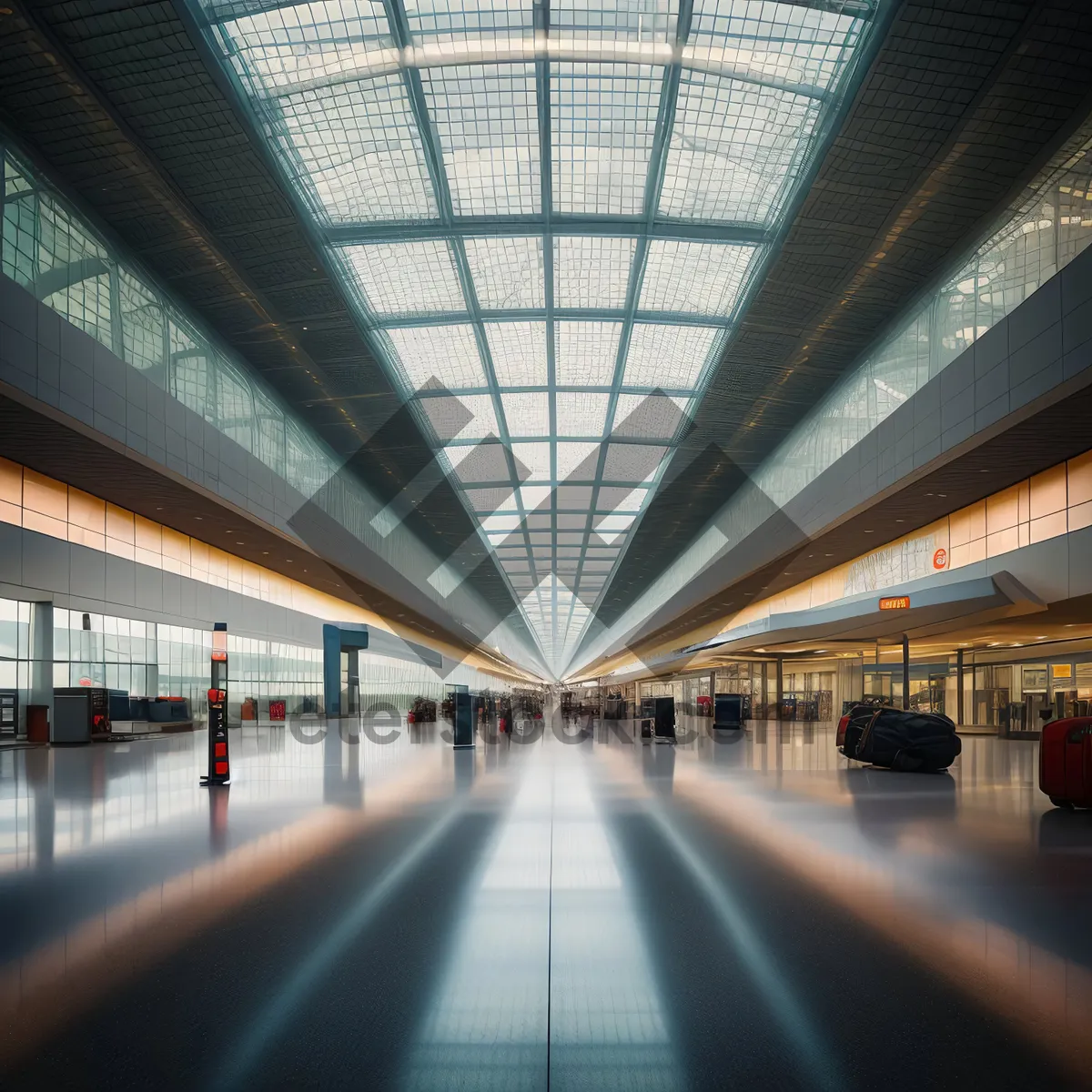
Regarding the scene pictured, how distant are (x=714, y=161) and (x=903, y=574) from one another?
16529mm

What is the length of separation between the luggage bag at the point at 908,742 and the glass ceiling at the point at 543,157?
29.8 feet

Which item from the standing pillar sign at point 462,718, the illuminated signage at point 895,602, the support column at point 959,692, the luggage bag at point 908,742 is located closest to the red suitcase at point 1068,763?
the luggage bag at point 908,742

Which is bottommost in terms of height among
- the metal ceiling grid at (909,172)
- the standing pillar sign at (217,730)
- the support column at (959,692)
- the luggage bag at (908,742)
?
the support column at (959,692)

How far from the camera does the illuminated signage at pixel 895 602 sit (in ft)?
79.8

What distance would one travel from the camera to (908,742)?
1788 centimetres

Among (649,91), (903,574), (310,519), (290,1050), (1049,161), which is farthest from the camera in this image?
(310,519)

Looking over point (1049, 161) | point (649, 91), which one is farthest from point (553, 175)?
point (1049, 161)

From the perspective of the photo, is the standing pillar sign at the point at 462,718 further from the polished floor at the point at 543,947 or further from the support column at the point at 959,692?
the support column at the point at 959,692

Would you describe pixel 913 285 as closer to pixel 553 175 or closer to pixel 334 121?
pixel 553 175

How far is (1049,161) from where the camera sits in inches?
602

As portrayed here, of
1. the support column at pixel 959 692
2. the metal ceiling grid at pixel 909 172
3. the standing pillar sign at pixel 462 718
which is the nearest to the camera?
the metal ceiling grid at pixel 909 172

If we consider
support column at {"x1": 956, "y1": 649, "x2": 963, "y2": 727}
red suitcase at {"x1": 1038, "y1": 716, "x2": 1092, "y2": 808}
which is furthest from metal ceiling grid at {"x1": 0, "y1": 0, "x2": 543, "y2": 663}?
support column at {"x1": 956, "y1": 649, "x2": 963, "y2": 727}

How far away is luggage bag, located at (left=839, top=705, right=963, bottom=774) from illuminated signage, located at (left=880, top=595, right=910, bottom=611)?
641cm

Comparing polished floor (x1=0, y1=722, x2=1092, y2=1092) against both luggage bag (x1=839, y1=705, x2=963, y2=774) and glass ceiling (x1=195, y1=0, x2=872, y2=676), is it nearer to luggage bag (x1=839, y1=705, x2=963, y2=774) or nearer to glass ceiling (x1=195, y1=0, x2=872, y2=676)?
luggage bag (x1=839, y1=705, x2=963, y2=774)
